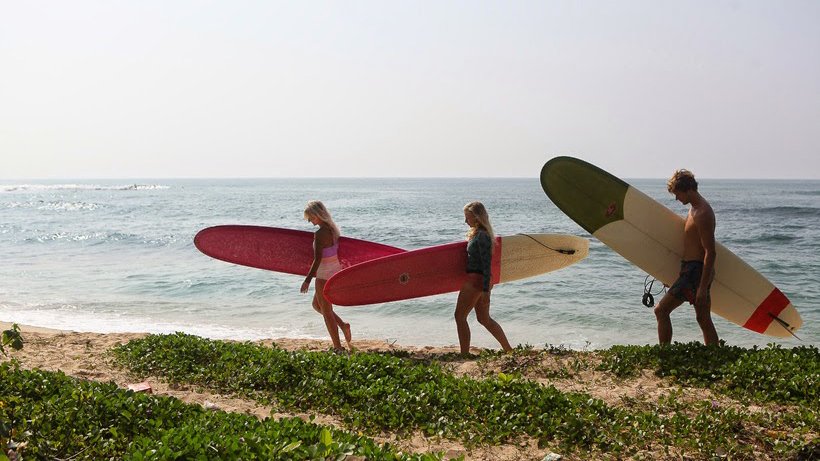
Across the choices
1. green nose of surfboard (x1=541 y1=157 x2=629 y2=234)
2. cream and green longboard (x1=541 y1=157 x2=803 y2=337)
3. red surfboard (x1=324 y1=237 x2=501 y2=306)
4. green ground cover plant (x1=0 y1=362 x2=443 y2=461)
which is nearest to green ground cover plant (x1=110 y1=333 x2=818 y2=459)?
green ground cover plant (x1=0 y1=362 x2=443 y2=461)

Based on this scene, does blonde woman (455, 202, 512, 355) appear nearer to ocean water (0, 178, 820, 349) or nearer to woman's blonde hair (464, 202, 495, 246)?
woman's blonde hair (464, 202, 495, 246)

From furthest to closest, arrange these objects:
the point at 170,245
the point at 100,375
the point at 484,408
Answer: the point at 170,245
the point at 100,375
the point at 484,408

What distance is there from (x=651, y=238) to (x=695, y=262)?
108cm

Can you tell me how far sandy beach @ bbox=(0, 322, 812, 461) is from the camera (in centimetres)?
402

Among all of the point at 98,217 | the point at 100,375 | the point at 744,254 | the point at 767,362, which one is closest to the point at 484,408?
the point at 767,362

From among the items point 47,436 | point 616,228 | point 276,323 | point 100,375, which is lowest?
point 276,323

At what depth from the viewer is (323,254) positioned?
683cm

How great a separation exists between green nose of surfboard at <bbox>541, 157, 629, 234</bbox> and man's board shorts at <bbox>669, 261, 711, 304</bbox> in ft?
4.46

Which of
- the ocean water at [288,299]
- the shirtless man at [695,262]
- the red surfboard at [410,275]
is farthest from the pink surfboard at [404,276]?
the shirtless man at [695,262]

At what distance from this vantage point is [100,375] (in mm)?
5762

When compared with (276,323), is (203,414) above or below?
above

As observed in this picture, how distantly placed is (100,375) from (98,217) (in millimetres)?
33318

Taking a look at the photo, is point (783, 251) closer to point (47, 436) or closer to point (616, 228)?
point (616, 228)

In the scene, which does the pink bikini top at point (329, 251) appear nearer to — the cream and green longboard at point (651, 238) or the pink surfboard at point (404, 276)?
the pink surfboard at point (404, 276)
